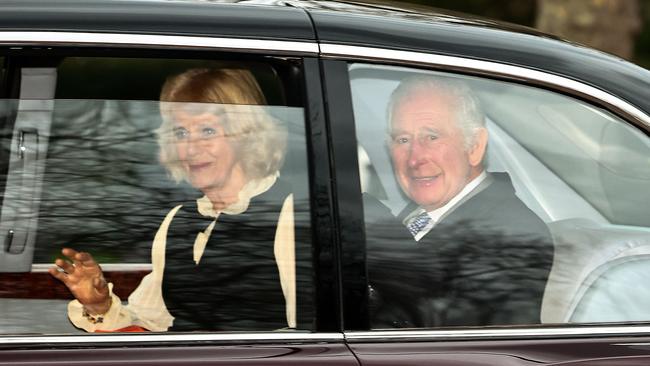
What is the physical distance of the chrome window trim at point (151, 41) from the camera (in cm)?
238

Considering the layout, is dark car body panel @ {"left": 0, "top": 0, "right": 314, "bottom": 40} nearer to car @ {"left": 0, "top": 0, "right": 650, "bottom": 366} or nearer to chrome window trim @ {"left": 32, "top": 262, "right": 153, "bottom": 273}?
car @ {"left": 0, "top": 0, "right": 650, "bottom": 366}

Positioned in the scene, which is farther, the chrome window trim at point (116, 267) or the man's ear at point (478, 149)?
the man's ear at point (478, 149)

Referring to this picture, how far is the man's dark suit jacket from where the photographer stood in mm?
2457

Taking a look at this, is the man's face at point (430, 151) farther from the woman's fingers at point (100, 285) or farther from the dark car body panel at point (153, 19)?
the woman's fingers at point (100, 285)

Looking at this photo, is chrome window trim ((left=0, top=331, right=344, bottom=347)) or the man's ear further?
the man's ear

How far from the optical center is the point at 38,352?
7.61 ft

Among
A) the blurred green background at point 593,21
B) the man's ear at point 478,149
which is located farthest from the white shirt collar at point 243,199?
the blurred green background at point 593,21

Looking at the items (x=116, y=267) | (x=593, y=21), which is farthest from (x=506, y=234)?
(x=593, y=21)

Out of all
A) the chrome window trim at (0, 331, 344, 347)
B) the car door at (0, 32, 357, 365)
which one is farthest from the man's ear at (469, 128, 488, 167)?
the chrome window trim at (0, 331, 344, 347)

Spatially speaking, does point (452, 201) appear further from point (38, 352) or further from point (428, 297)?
point (38, 352)

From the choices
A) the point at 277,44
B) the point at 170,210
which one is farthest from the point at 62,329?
the point at 277,44

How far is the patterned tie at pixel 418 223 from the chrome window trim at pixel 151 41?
40 cm

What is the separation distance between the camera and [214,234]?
2.45 meters

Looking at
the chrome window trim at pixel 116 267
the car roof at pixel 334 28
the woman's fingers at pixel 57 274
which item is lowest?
the woman's fingers at pixel 57 274
